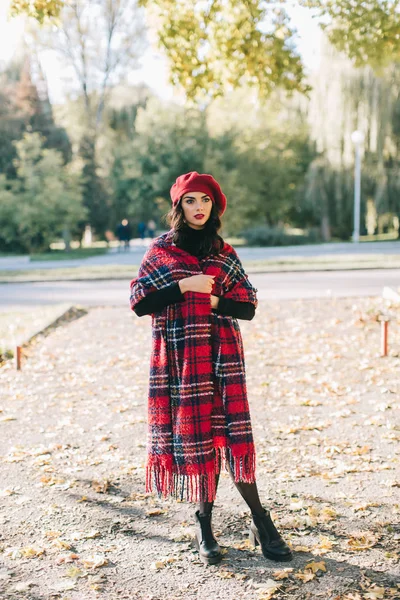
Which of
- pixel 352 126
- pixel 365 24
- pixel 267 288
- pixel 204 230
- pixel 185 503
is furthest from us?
pixel 352 126

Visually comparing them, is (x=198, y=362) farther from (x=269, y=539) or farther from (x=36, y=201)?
(x=36, y=201)

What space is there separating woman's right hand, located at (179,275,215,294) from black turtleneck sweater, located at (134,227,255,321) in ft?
0.16

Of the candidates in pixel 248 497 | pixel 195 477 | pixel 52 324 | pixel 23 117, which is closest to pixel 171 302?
pixel 195 477

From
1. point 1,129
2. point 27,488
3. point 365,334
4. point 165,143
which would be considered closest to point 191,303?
point 27,488

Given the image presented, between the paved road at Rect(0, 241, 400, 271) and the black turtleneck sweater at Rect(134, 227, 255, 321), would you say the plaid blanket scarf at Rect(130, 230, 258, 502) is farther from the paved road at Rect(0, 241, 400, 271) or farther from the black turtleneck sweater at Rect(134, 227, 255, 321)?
the paved road at Rect(0, 241, 400, 271)

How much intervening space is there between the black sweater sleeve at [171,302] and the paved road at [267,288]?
32.8ft

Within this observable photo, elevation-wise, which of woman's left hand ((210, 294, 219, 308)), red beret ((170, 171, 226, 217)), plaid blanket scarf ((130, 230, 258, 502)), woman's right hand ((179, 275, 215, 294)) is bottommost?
plaid blanket scarf ((130, 230, 258, 502))

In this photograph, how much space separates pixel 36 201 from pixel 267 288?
55.5 ft

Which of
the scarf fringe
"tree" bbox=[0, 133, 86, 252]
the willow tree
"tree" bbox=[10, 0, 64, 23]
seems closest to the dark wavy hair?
the scarf fringe

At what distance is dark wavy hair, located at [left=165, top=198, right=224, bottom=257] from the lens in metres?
3.27

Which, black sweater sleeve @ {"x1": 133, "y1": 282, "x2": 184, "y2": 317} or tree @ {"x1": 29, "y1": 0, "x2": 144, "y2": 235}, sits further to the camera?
tree @ {"x1": 29, "y1": 0, "x2": 144, "y2": 235}

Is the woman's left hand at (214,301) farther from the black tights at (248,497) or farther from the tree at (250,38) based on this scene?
the tree at (250,38)

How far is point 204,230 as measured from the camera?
10.9 ft

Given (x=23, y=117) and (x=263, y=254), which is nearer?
(x=263, y=254)
